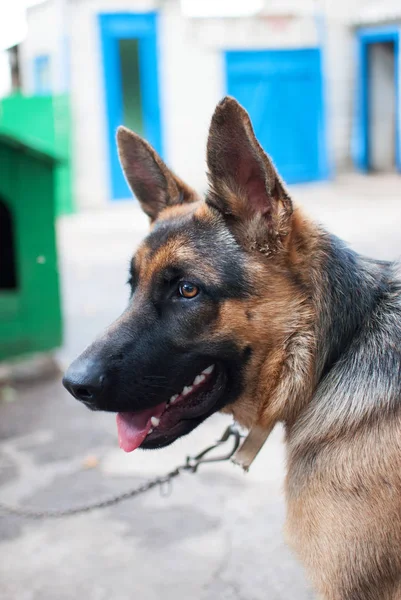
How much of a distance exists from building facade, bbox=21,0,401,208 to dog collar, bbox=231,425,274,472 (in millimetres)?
11712

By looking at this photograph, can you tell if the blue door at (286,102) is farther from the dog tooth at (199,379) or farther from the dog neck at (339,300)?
the dog tooth at (199,379)

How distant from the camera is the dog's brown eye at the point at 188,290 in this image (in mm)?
2334

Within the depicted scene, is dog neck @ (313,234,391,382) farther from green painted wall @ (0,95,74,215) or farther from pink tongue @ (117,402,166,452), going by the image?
green painted wall @ (0,95,74,215)

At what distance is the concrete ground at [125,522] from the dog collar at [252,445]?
68 centimetres

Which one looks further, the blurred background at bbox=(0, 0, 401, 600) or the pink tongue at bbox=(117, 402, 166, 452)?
the blurred background at bbox=(0, 0, 401, 600)

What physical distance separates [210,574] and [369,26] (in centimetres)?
1486

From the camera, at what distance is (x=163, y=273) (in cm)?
239

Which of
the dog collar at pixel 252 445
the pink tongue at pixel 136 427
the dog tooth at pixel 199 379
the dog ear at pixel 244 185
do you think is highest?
the dog ear at pixel 244 185

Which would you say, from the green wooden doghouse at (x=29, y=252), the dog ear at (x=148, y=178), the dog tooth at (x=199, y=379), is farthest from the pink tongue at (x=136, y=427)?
the green wooden doghouse at (x=29, y=252)

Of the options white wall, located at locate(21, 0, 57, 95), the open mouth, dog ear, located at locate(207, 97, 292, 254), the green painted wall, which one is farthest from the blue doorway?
the open mouth

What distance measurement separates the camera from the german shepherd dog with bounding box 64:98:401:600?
7.18 ft

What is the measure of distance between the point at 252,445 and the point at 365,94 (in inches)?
594

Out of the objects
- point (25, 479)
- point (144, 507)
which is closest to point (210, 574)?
point (144, 507)

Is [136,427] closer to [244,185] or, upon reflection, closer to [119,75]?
[244,185]
